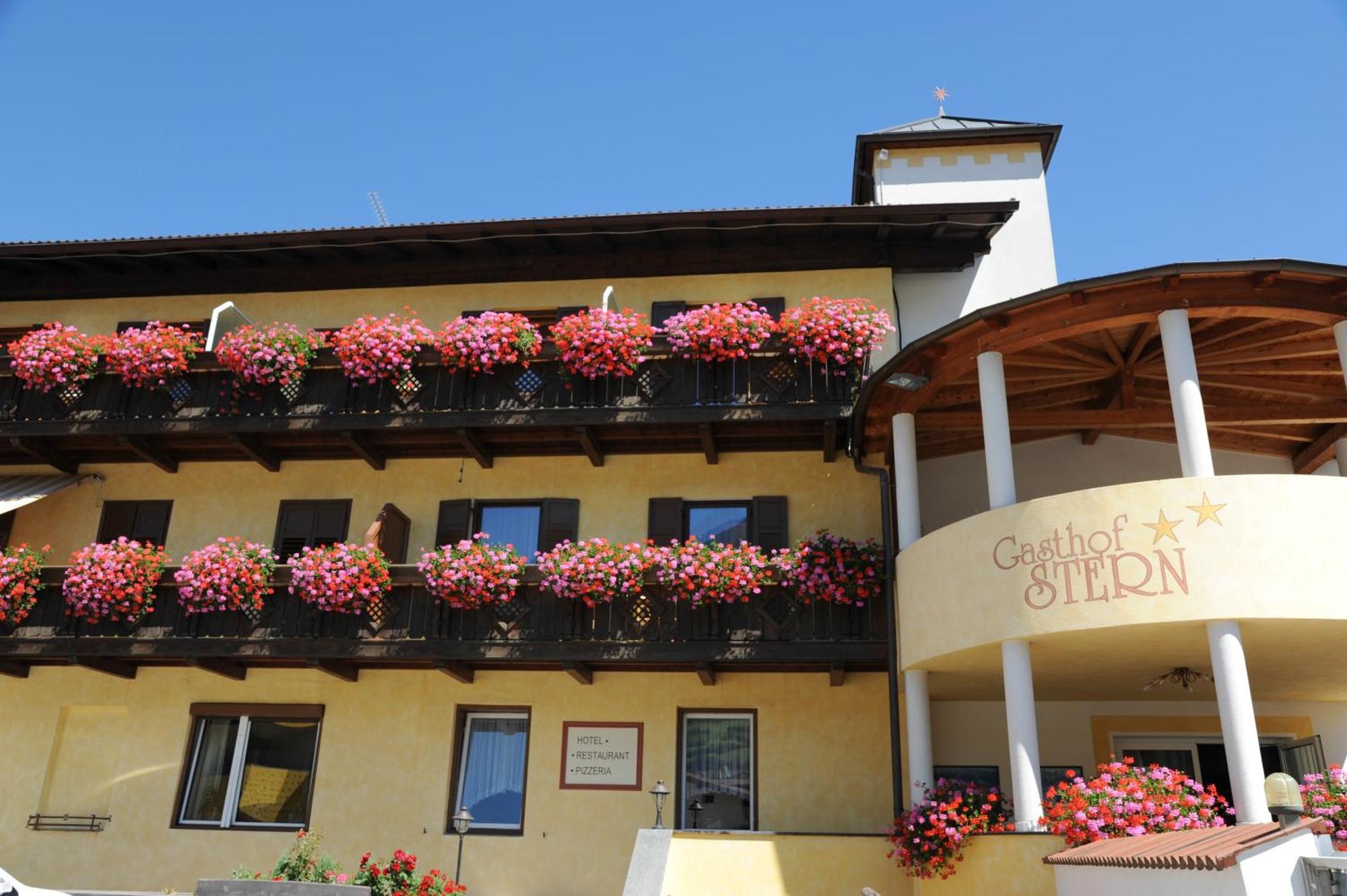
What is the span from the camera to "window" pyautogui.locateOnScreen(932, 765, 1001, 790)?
13945 mm

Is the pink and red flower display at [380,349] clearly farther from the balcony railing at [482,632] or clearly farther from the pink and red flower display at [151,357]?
the balcony railing at [482,632]

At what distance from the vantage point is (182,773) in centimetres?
1507

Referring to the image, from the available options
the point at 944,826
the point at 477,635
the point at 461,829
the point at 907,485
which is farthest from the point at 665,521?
the point at 944,826

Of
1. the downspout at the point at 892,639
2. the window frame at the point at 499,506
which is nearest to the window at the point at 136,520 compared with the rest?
the window frame at the point at 499,506

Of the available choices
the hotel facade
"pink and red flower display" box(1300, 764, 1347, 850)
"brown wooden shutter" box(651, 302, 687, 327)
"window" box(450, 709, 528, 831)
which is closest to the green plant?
the hotel facade

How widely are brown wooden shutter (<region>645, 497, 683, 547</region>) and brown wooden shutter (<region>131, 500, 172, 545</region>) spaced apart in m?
7.36

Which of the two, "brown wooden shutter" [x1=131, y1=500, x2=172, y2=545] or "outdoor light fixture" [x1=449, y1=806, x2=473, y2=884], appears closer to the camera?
"outdoor light fixture" [x1=449, y1=806, x2=473, y2=884]

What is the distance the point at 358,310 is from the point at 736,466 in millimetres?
6578

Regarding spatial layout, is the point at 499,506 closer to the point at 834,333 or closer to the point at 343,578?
the point at 343,578

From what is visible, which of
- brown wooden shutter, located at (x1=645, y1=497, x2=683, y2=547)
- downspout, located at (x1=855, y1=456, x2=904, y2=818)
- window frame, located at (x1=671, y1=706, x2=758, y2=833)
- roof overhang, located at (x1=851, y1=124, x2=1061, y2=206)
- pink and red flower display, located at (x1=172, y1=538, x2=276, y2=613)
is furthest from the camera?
roof overhang, located at (x1=851, y1=124, x2=1061, y2=206)

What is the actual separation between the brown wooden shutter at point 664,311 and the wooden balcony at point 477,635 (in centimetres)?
453

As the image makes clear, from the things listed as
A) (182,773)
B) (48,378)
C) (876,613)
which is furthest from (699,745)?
(48,378)

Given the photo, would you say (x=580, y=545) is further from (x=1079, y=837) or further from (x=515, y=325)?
(x=1079, y=837)

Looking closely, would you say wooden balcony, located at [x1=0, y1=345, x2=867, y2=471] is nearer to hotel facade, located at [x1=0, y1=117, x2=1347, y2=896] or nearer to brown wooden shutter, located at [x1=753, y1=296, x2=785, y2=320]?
hotel facade, located at [x1=0, y1=117, x2=1347, y2=896]
